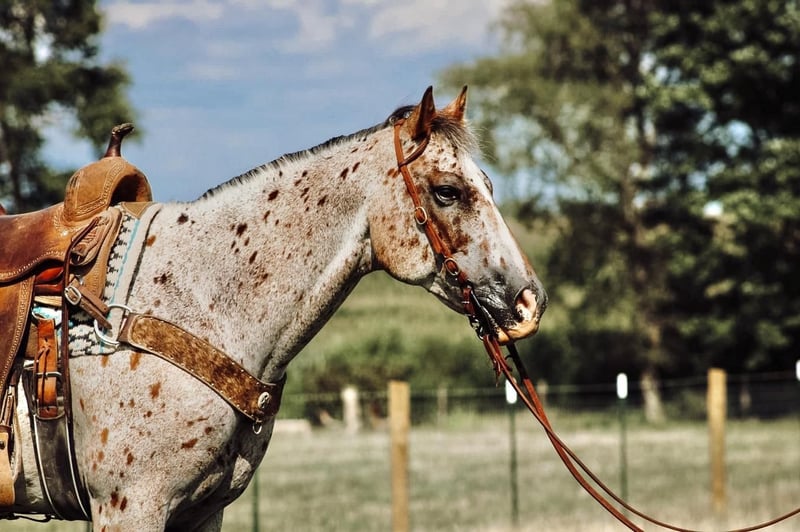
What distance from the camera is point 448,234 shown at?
3268 mm

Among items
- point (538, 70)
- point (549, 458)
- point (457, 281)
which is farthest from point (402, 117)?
point (538, 70)

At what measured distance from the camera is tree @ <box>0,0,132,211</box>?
20453mm

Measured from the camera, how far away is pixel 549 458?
17.3m

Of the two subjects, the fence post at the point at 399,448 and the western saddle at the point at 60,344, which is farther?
the fence post at the point at 399,448

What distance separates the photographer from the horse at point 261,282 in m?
3.13

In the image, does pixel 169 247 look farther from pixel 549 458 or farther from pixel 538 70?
pixel 538 70

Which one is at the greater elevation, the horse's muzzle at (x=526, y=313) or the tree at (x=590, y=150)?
the tree at (x=590, y=150)

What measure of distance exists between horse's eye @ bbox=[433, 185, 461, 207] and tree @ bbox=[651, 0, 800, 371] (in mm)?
19642

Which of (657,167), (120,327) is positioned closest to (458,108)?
(120,327)

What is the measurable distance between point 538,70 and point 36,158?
14.1 meters

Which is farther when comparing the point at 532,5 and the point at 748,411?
the point at 532,5

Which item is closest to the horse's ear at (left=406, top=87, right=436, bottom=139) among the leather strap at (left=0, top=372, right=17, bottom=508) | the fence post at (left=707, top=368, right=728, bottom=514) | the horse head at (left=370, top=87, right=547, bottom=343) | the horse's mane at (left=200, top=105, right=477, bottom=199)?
the horse head at (left=370, top=87, right=547, bottom=343)

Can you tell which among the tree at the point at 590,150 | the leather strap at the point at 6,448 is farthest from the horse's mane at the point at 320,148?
the tree at the point at 590,150

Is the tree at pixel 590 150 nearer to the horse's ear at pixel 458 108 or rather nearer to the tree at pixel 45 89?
the tree at pixel 45 89
